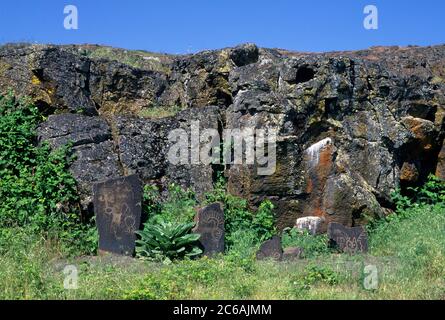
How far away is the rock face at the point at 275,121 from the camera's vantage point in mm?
10508

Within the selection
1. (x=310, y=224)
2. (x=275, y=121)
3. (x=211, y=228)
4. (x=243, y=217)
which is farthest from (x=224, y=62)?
(x=211, y=228)

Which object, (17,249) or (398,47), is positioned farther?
(398,47)

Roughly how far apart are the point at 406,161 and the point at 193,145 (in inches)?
159

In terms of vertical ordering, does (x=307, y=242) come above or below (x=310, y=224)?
below

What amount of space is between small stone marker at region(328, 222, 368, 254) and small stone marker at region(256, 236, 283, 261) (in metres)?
1.01

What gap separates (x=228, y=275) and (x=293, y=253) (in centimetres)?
181

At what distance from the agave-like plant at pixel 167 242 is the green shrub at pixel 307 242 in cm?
150

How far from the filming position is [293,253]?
9047 millimetres

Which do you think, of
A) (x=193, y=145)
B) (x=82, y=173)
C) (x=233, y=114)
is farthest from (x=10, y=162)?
(x=233, y=114)

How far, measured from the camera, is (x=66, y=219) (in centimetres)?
961

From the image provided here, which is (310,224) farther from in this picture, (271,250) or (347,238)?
(271,250)

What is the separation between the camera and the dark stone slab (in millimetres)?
8977

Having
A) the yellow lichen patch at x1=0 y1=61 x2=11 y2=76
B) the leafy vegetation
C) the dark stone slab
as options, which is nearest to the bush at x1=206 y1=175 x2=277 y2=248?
the leafy vegetation
